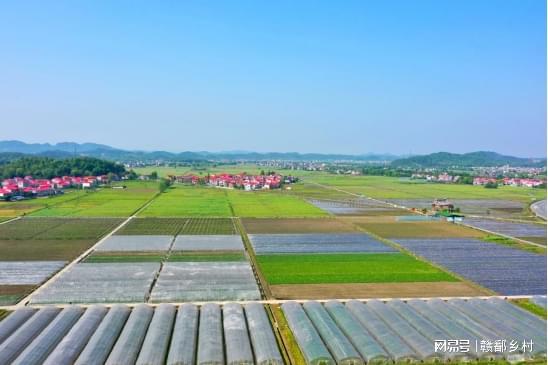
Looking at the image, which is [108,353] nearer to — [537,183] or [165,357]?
[165,357]

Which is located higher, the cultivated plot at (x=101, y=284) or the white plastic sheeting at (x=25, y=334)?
the cultivated plot at (x=101, y=284)

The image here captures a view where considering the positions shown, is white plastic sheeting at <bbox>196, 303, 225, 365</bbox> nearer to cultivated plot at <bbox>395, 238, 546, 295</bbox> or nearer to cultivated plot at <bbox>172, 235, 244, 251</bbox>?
cultivated plot at <bbox>172, 235, 244, 251</bbox>

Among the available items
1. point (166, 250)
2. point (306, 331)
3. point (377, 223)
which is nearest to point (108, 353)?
point (306, 331)

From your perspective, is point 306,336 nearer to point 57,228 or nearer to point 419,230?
point 419,230

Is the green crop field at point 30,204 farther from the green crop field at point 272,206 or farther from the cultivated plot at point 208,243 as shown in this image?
the cultivated plot at point 208,243

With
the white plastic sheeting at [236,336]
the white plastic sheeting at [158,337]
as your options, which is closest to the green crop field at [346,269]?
the white plastic sheeting at [236,336]

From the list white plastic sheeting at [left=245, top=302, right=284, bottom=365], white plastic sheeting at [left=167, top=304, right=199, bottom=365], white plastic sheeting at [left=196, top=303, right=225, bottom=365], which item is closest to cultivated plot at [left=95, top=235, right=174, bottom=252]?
white plastic sheeting at [left=167, top=304, right=199, bottom=365]
